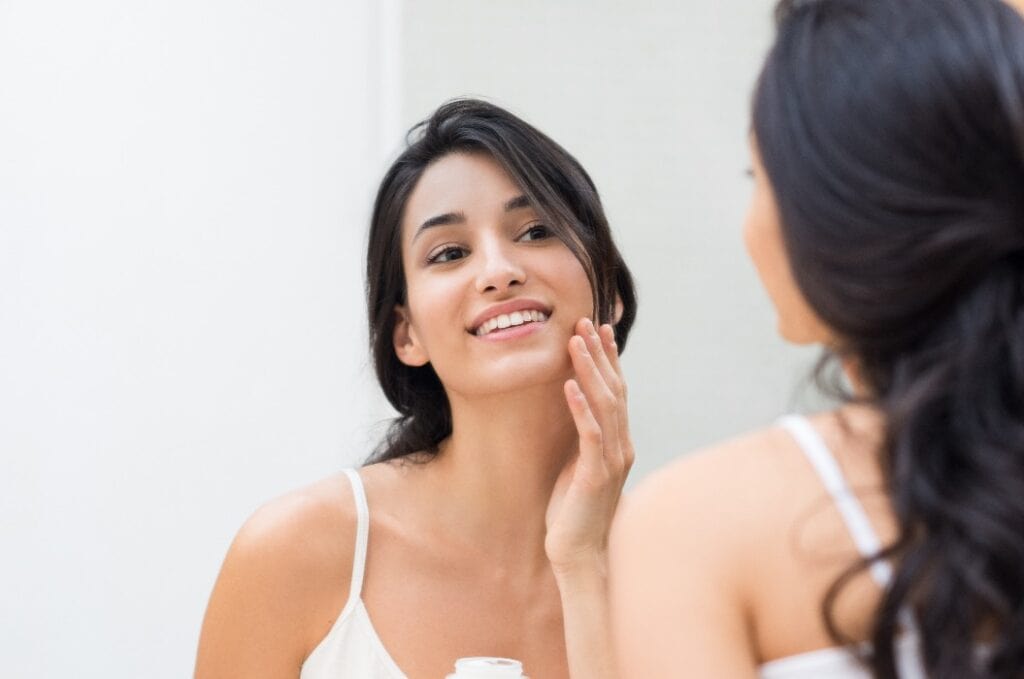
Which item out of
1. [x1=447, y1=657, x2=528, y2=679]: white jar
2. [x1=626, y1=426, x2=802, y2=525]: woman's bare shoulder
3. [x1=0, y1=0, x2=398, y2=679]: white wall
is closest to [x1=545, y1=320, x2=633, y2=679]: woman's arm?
[x1=447, y1=657, x2=528, y2=679]: white jar

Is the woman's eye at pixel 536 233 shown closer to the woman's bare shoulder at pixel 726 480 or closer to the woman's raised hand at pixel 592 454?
the woman's raised hand at pixel 592 454

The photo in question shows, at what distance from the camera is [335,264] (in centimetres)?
209

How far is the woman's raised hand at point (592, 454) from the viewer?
133cm

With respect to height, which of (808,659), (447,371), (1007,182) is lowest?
(808,659)

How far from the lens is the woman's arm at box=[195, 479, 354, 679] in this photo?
138 cm

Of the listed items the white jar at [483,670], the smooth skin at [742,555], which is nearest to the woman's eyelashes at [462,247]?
the white jar at [483,670]

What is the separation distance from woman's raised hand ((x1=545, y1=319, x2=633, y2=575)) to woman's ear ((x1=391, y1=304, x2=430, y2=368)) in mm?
216

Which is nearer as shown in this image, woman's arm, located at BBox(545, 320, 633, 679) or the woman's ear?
woman's arm, located at BBox(545, 320, 633, 679)

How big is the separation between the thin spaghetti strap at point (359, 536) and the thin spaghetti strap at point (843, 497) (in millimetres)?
843

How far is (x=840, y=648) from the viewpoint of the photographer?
0.64m

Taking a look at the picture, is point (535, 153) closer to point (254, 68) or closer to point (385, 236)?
point (385, 236)

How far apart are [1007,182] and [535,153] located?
0.86m

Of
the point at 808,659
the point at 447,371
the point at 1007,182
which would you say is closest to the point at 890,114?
the point at 1007,182

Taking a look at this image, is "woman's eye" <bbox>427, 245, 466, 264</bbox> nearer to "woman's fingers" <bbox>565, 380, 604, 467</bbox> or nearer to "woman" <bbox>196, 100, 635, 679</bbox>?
"woman" <bbox>196, 100, 635, 679</bbox>
